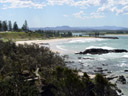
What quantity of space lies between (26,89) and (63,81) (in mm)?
4065

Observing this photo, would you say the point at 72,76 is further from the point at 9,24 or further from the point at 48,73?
the point at 9,24

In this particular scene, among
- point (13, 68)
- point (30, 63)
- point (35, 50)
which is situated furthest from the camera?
point (35, 50)

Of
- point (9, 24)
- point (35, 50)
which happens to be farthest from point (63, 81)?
point (9, 24)

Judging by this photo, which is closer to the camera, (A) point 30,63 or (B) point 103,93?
(B) point 103,93

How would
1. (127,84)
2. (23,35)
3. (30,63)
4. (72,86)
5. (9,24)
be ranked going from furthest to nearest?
1. (9,24)
2. (23,35)
3. (127,84)
4. (30,63)
5. (72,86)

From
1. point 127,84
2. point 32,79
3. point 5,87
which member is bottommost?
point 127,84

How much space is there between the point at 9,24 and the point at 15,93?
170661 millimetres

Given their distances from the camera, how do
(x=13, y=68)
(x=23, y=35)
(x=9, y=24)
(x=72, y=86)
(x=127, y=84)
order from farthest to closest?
1. (x=9, y=24)
2. (x=23, y=35)
3. (x=127, y=84)
4. (x=13, y=68)
5. (x=72, y=86)

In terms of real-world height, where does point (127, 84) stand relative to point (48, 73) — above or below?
below

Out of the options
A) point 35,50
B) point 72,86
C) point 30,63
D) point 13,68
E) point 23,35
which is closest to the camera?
point 72,86

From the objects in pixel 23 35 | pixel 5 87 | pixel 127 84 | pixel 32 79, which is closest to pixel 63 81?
pixel 5 87

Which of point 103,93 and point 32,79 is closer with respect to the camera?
point 103,93

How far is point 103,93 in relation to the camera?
74.4 feet

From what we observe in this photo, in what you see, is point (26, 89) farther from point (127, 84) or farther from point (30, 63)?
point (127, 84)
